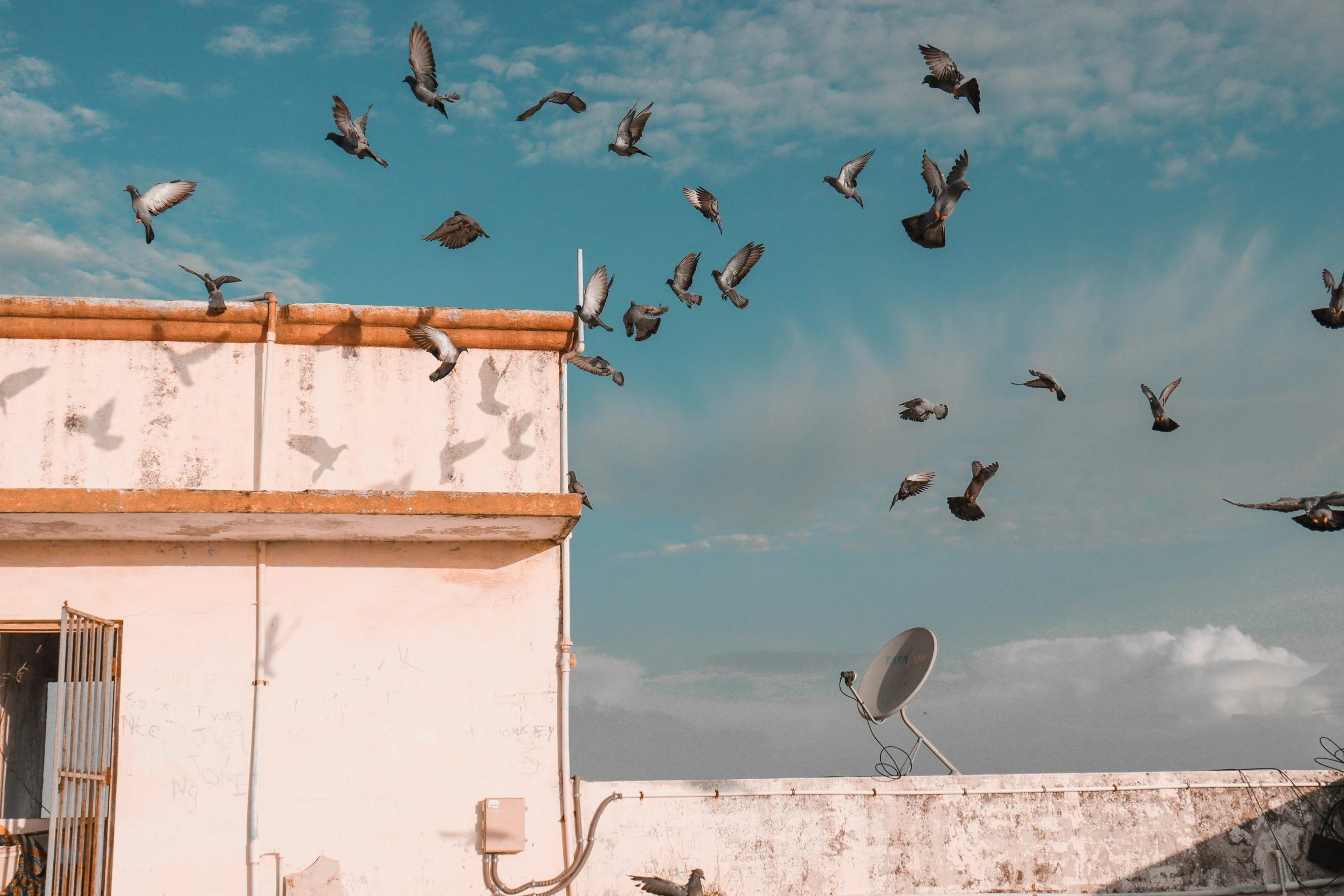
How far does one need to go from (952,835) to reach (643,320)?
6.16m

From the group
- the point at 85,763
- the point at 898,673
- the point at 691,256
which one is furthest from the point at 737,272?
the point at 85,763

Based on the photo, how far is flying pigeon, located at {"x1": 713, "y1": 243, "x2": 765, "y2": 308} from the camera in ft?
39.8

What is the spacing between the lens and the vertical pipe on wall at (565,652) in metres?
9.85

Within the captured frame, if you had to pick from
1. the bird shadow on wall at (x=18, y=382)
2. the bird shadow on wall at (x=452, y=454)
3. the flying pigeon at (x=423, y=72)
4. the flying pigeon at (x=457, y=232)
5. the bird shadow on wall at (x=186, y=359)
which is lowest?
the bird shadow on wall at (x=452, y=454)

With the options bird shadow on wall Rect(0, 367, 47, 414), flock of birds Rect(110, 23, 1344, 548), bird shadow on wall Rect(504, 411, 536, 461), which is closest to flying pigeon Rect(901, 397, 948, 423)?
flock of birds Rect(110, 23, 1344, 548)

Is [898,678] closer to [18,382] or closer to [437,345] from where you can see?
[437,345]

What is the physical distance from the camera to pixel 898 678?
37.5ft

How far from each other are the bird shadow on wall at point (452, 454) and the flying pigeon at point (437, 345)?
2.17ft

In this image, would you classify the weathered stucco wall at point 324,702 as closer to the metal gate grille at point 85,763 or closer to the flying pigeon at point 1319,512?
the metal gate grille at point 85,763

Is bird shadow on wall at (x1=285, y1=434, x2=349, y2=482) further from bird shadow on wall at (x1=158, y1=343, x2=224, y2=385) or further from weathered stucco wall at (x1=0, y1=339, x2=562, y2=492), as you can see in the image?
bird shadow on wall at (x1=158, y1=343, x2=224, y2=385)

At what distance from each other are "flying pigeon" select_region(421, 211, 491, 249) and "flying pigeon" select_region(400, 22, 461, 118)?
1.08m

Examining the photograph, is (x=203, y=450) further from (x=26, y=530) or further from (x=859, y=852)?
(x=859, y=852)

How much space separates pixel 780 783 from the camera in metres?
10.4

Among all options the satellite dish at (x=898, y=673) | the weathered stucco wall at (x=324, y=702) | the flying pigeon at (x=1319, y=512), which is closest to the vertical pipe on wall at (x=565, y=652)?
the weathered stucco wall at (x=324, y=702)
